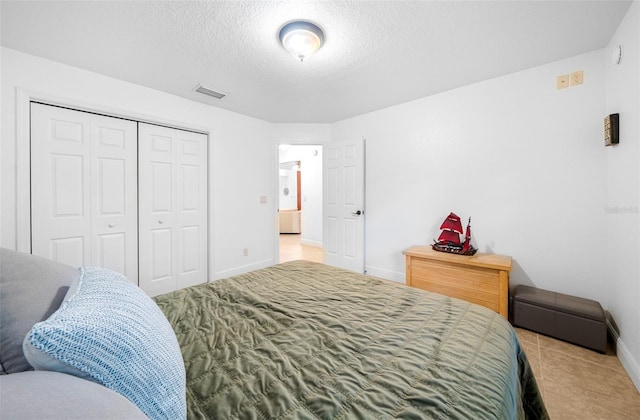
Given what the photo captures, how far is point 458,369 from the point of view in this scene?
83 centimetres

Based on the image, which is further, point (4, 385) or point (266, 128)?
point (266, 128)

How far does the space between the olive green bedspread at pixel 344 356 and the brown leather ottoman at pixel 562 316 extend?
1322mm

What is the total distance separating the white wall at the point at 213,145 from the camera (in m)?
2.15

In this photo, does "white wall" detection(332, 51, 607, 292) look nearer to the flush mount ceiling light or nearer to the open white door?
the open white door

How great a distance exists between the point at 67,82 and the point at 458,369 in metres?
3.68

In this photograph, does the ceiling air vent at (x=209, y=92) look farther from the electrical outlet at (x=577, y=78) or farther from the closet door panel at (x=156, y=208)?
the electrical outlet at (x=577, y=78)

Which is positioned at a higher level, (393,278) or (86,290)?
(86,290)

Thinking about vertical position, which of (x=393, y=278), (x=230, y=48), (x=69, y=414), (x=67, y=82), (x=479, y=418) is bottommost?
(x=393, y=278)

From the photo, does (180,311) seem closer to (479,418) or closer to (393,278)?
(479,418)

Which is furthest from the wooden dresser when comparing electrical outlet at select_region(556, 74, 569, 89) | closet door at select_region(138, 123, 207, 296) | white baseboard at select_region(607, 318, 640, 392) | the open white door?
closet door at select_region(138, 123, 207, 296)

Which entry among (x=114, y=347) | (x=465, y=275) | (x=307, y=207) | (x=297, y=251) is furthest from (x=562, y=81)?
(x=307, y=207)

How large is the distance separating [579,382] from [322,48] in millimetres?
3007

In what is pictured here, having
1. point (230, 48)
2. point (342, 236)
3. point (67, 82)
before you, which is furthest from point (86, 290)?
point (342, 236)

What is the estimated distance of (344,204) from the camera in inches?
159
